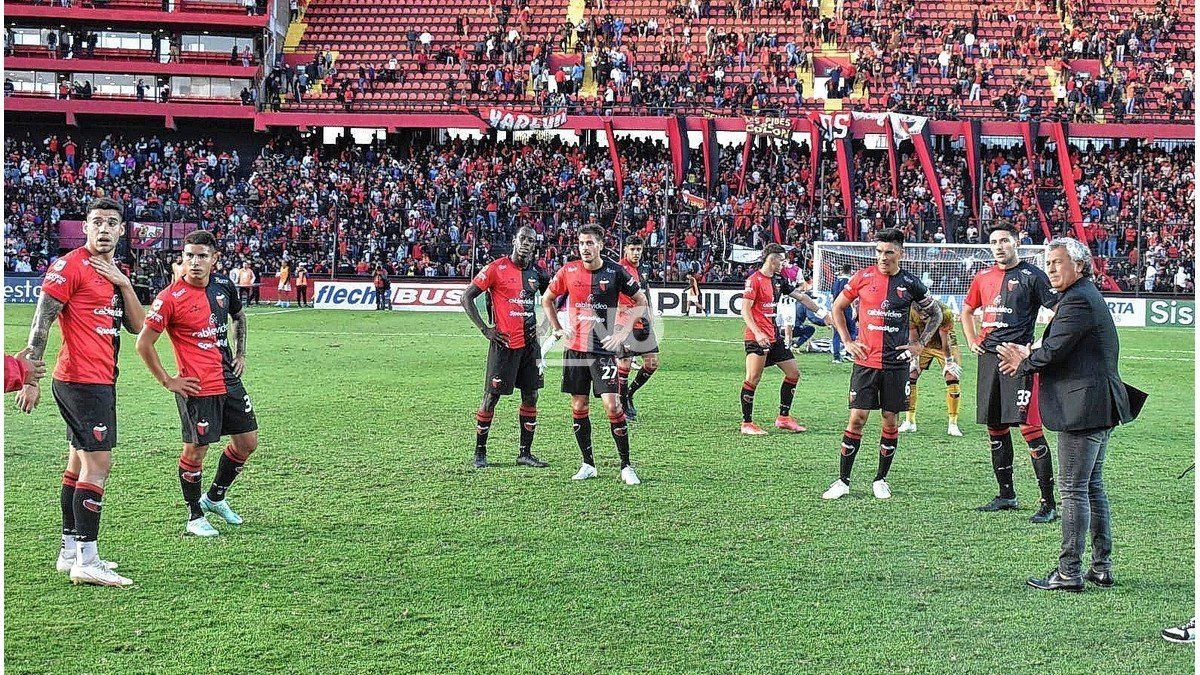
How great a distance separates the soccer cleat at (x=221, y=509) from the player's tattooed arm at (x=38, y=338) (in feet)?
6.75

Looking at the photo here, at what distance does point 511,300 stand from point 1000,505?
4.50m

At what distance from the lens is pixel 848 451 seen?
9.28 m

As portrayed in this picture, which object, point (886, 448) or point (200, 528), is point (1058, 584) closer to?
point (886, 448)

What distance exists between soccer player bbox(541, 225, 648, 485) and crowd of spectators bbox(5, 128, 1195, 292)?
24.4 m

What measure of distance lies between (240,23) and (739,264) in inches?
939

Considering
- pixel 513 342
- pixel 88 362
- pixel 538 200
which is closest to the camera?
pixel 88 362

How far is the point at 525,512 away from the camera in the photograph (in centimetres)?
866

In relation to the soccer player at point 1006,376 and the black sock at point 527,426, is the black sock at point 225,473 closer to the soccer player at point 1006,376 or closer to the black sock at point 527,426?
the black sock at point 527,426

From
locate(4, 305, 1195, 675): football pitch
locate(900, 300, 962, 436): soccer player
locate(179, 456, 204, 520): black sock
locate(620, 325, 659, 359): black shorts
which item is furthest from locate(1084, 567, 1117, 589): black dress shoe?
locate(620, 325, 659, 359): black shorts

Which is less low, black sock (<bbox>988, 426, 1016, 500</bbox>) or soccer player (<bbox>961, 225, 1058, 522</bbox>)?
soccer player (<bbox>961, 225, 1058, 522</bbox>)

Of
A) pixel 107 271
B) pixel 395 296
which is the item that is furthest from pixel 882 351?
pixel 395 296

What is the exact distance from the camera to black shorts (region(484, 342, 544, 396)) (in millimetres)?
10508

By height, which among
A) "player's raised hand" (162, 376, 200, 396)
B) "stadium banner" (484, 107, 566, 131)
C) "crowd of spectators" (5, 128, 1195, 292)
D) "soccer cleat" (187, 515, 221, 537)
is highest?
"stadium banner" (484, 107, 566, 131)

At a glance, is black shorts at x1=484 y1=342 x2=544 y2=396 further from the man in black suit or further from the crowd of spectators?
the crowd of spectators
